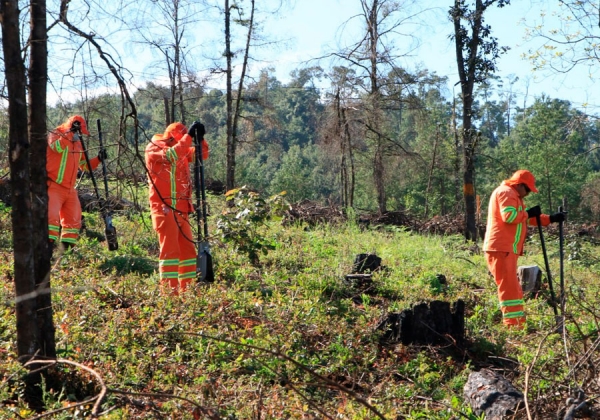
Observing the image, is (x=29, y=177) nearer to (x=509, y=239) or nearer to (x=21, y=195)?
(x=21, y=195)

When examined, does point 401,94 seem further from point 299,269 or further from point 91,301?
point 91,301

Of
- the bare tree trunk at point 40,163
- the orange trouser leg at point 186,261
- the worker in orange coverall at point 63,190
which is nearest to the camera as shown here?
the bare tree trunk at point 40,163

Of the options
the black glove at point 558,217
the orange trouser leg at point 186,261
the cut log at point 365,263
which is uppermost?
the black glove at point 558,217

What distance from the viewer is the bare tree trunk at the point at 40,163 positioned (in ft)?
13.9

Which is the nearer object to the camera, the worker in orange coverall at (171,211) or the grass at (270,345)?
the grass at (270,345)

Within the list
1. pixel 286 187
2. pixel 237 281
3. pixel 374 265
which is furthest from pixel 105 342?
pixel 286 187

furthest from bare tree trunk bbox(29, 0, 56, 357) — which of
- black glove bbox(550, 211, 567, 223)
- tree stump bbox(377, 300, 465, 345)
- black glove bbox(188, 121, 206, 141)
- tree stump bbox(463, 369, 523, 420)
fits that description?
black glove bbox(550, 211, 567, 223)

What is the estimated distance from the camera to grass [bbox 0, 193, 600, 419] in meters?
4.41

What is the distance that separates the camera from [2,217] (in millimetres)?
10883

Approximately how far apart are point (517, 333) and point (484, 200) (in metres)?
41.1

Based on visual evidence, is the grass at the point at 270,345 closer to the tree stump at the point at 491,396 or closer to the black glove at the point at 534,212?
the tree stump at the point at 491,396

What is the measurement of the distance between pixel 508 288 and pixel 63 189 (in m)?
5.93

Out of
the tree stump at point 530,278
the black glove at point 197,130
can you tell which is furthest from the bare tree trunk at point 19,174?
the tree stump at point 530,278

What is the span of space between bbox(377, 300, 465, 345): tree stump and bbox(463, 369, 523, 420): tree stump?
1.43 meters
